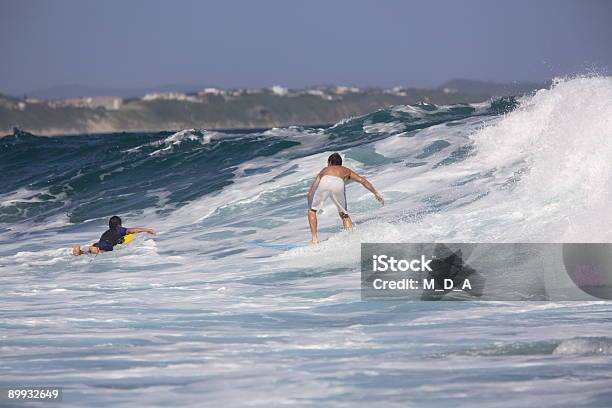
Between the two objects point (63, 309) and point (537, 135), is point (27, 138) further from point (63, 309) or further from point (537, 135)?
point (63, 309)

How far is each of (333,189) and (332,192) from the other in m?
0.05

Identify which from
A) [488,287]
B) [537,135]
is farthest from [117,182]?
[488,287]

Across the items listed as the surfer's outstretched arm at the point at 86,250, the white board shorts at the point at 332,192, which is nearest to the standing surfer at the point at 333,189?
the white board shorts at the point at 332,192

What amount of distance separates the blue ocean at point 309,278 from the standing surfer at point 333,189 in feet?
1.14

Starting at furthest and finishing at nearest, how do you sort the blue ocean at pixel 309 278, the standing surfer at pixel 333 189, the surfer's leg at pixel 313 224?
the standing surfer at pixel 333 189 < the surfer's leg at pixel 313 224 < the blue ocean at pixel 309 278

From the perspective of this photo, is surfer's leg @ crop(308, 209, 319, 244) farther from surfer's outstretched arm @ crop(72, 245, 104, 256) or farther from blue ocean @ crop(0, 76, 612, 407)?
surfer's outstretched arm @ crop(72, 245, 104, 256)

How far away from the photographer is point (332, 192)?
13.7 m

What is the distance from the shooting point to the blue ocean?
22.4 ft

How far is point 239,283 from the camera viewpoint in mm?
11578

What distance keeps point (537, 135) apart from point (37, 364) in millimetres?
11692

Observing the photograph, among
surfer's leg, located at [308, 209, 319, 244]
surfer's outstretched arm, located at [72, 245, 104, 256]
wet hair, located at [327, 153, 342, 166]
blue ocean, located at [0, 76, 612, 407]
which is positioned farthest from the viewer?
surfer's outstretched arm, located at [72, 245, 104, 256]

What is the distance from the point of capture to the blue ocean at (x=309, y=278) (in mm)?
6812

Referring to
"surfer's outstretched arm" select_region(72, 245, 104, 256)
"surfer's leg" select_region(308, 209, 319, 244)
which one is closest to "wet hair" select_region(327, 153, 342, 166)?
"surfer's leg" select_region(308, 209, 319, 244)

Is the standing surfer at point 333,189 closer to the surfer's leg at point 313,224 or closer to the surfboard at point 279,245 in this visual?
the surfer's leg at point 313,224
